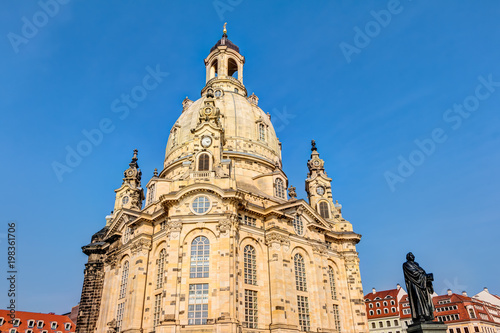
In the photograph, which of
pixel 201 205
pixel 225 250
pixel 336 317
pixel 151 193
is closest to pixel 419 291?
pixel 225 250

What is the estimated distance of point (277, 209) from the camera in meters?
41.3

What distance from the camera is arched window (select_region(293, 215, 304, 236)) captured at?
1721 inches

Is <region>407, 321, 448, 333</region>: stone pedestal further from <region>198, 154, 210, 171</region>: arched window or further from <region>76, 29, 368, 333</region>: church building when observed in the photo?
<region>198, 154, 210, 171</region>: arched window

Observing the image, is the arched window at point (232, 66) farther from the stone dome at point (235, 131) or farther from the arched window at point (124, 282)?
the arched window at point (124, 282)

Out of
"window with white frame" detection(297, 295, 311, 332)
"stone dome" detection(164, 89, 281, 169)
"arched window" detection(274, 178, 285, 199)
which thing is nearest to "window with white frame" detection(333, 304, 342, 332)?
"window with white frame" detection(297, 295, 311, 332)

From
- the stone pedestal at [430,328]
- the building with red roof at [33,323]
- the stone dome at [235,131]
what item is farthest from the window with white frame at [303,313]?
the building with red roof at [33,323]

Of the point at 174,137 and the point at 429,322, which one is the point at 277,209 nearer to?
the point at 174,137

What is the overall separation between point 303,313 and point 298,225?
32.1 feet

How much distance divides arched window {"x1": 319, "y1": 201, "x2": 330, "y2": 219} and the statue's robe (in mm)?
36522

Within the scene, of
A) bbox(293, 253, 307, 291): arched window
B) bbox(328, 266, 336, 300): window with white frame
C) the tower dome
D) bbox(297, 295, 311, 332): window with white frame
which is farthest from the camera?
bbox(328, 266, 336, 300): window with white frame

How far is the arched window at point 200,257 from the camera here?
3469cm

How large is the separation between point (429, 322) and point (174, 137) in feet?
149

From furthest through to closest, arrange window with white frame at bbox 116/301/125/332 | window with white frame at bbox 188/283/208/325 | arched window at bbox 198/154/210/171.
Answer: arched window at bbox 198/154/210/171 < window with white frame at bbox 116/301/125/332 < window with white frame at bbox 188/283/208/325

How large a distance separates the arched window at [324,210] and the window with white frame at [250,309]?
19.4 meters
